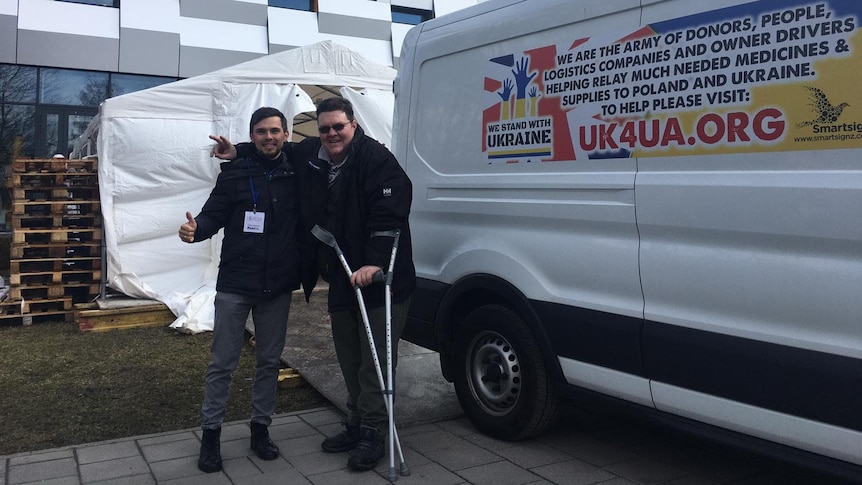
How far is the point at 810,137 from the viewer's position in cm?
265

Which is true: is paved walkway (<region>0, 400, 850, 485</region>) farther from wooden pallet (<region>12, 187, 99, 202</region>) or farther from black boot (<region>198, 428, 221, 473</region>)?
wooden pallet (<region>12, 187, 99, 202</region>)

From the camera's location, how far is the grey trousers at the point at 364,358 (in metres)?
3.76

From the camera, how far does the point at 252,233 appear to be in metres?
3.76

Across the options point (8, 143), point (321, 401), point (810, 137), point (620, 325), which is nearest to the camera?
point (810, 137)

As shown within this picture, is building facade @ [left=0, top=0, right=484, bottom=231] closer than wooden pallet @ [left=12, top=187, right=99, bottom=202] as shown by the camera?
No

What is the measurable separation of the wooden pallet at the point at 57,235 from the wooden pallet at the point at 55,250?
0.06 metres

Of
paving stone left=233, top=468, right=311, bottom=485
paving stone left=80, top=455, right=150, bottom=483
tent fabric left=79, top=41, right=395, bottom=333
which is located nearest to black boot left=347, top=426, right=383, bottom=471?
paving stone left=233, top=468, right=311, bottom=485

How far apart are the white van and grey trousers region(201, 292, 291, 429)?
989mm

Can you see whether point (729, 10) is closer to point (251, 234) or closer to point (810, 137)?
point (810, 137)

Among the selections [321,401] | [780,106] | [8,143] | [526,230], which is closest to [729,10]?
[780,106]

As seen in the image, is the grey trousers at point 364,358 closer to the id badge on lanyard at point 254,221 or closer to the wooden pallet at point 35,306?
the id badge on lanyard at point 254,221

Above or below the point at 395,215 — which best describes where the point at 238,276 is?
below

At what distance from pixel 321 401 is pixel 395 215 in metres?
1.93

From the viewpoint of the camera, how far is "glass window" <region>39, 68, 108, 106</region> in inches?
576
